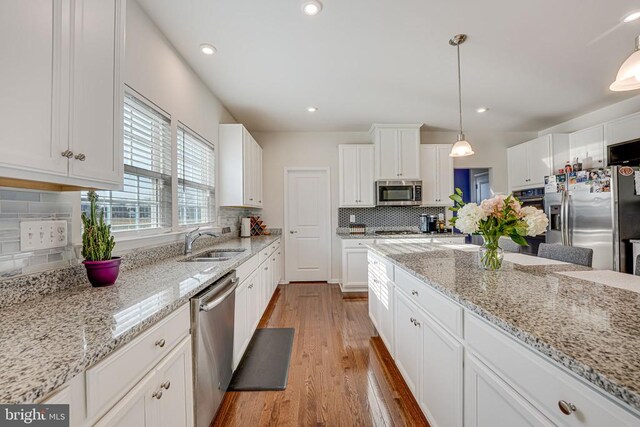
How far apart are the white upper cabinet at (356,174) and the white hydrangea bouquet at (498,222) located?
2808 mm

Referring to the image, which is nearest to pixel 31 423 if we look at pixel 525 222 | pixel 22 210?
pixel 22 210

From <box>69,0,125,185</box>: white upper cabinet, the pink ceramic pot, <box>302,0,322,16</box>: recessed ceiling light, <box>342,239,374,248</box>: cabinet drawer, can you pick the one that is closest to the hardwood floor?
the pink ceramic pot

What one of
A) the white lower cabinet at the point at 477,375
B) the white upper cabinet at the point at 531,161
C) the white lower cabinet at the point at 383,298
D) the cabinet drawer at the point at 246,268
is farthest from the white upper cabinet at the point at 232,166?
the white upper cabinet at the point at 531,161

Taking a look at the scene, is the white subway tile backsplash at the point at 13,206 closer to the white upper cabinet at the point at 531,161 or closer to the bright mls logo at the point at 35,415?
the bright mls logo at the point at 35,415

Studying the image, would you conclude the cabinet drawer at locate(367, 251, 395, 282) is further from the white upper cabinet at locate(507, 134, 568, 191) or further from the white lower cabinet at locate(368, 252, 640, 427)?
the white upper cabinet at locate(507, 134, 568, 191)

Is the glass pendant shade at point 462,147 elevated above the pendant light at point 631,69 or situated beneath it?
situated beneath

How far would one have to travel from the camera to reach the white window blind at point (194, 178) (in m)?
2.48

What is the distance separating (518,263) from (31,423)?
2.13 meters

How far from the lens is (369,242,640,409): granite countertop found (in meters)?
0.57

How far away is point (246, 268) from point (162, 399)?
126cm

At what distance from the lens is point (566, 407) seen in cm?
64

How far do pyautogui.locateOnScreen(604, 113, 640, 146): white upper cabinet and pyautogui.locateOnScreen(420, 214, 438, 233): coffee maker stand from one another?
222 cm

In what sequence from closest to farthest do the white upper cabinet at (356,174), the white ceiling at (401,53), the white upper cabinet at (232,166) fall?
the white ceiling at (401,53) < the white upper cabinet at (232,166) < the white upper cabinet at (356,174)

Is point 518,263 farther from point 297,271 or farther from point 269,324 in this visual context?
point 297,271
